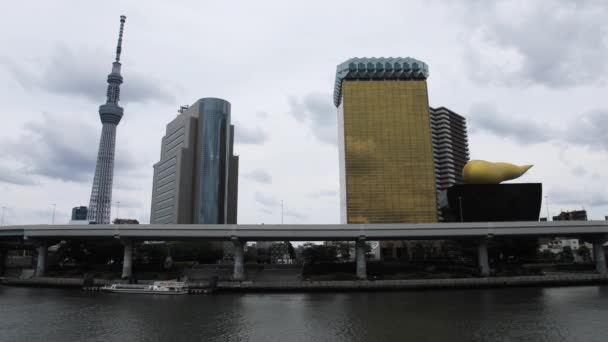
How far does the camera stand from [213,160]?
174625 millimetres

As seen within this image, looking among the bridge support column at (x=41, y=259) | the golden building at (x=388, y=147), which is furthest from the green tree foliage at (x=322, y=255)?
the bridge support column at (x=41, y=259)

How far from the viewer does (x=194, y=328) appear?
33938mm

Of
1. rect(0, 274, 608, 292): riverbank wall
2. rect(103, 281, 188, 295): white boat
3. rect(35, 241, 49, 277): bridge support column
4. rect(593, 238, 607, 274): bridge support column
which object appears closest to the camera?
rect(103, 281, 188, 295): white boat

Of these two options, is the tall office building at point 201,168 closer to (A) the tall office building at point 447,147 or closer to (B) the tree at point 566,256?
(A) the tall office building at point 447,147

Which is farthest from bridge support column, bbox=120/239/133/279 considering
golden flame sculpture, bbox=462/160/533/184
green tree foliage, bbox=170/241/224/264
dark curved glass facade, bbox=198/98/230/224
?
dark curved glass facade, bbox=198/98/230/224

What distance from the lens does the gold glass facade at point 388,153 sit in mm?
152625

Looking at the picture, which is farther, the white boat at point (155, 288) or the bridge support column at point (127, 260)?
the bridge support column at point (127, 260)

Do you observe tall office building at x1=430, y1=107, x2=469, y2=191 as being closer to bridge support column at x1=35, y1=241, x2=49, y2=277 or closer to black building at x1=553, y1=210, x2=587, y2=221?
black building at x1=553, y1=210, x2=587, y2=221

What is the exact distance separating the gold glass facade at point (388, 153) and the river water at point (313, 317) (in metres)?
96.3

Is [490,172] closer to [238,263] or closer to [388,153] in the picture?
[238,263]

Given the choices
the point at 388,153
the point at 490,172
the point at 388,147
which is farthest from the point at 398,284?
the point at 388,147

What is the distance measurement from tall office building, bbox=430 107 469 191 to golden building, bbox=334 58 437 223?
29.5 metres

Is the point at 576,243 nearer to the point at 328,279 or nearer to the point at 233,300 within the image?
the point at 328,279

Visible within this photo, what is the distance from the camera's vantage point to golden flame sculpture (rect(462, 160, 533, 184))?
274 feet
